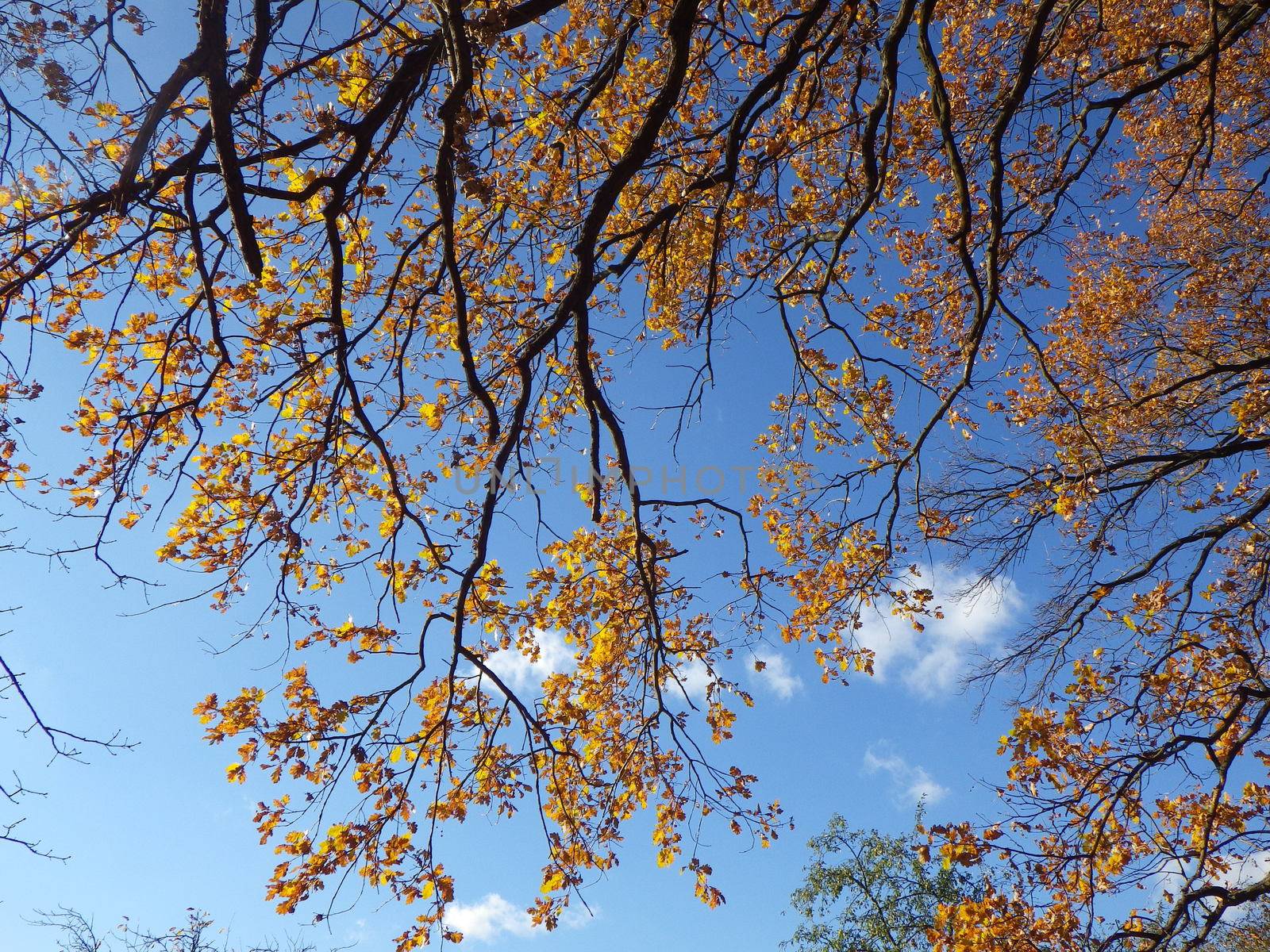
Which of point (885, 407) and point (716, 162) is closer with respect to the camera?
point (716, 162)

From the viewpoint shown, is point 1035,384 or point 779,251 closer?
point 779,251

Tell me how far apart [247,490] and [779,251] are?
4.08 meters

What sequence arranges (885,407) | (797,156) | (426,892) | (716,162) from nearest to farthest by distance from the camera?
(426,892)
(716,162)
(797,156)
(885,407)

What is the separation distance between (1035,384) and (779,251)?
184 inches

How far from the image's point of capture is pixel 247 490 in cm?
499

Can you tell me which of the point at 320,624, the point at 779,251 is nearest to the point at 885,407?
the point at 779,251

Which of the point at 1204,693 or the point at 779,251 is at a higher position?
the point at 779,251

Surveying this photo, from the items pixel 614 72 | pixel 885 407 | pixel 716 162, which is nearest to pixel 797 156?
pixel 716 162

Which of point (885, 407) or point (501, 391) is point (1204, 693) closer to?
point (885, 407)

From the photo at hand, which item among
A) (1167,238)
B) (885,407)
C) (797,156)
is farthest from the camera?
(1167,238)

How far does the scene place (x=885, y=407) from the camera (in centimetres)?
689

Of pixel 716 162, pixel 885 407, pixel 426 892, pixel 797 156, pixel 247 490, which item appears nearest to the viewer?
pixel 426 892

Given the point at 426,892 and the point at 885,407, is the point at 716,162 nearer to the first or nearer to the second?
the point at 885,407

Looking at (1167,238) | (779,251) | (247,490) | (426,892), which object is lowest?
(426,892)
